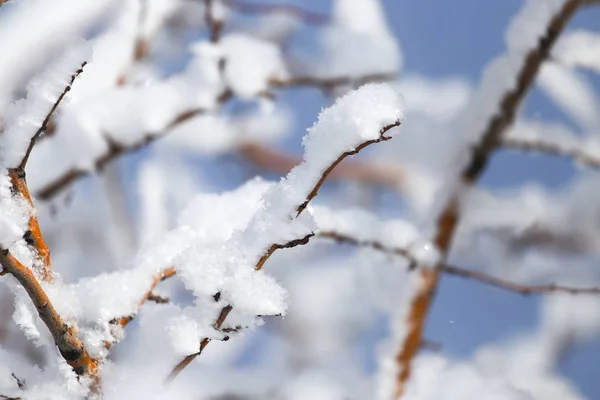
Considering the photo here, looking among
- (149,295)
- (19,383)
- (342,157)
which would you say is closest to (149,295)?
(149,295)

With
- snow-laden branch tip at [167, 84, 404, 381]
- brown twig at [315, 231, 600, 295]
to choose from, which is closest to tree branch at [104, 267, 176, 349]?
→ snow-laden branch tip at [167, 84, 404, 381]

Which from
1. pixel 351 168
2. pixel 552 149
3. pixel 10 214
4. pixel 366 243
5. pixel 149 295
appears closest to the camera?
pixel 10 214

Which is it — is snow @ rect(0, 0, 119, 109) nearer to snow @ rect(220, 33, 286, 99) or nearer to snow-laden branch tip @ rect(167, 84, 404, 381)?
snow @ rect(220, 33, 286, 99)

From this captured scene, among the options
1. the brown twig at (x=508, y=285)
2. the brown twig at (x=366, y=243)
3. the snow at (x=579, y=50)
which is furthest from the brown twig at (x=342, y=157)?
the snow at (x=579, y=50)

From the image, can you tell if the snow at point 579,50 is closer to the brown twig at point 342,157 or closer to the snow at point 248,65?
the snow at point 248,65

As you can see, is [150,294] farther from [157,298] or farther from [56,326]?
[56,326]
